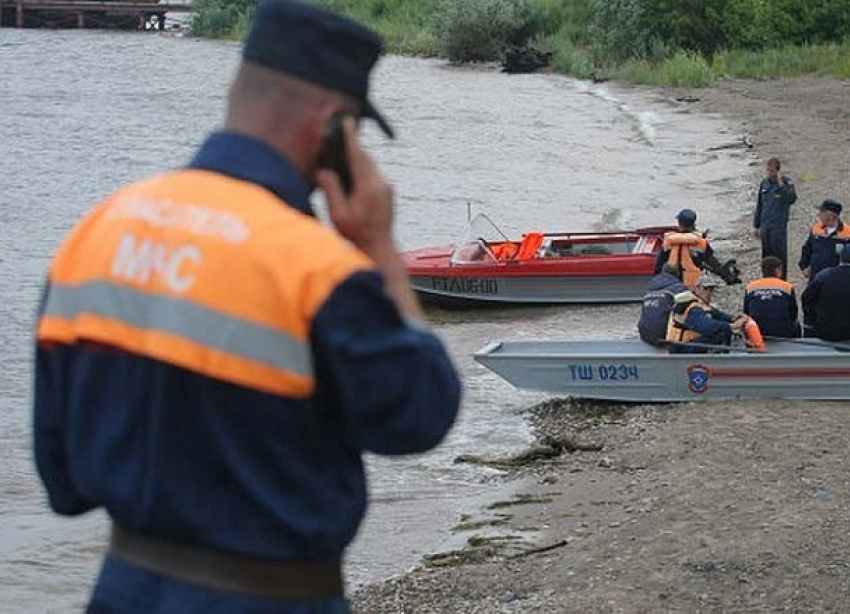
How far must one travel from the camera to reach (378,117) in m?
3.24

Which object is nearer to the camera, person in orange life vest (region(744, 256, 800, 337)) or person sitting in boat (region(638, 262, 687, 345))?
person in orange life vest (region(744, 256, 800, 337))

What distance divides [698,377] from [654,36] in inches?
1738

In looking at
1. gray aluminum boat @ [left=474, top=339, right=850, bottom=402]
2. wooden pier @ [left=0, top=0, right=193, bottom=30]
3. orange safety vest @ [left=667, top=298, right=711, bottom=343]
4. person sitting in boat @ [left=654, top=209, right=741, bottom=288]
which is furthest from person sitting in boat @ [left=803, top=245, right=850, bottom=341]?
wooden pier @ [left=0, top=0, right=193, bottom=30]

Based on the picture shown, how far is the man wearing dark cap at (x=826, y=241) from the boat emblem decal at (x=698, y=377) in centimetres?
198

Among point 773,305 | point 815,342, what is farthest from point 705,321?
point 815,342

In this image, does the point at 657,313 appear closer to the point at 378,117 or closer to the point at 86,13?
the point at 378,117

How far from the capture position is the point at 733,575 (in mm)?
8695

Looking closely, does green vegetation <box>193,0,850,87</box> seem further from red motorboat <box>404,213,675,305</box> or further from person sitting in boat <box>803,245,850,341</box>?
person sitting in boat <box>803,245,850,341</box>

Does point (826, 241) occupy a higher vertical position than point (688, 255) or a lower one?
higher

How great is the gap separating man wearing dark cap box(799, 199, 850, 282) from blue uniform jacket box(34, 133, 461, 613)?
12.8 metres

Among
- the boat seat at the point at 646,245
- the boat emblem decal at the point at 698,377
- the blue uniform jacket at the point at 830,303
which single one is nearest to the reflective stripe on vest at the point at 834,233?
the blue uniform jacket at the point at 830,303

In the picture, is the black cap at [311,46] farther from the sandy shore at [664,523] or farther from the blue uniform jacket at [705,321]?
the blue uniform jacket at [705,321]

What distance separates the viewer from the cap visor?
10.4ft

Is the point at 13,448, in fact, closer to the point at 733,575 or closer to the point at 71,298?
the point at 733,575
